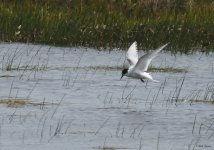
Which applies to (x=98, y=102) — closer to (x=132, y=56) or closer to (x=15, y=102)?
(x=15, y=102)

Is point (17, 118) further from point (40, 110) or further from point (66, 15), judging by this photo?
point (66, 15)

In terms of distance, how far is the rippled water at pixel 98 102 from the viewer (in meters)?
11.8

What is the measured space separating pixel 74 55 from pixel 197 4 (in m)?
5.88

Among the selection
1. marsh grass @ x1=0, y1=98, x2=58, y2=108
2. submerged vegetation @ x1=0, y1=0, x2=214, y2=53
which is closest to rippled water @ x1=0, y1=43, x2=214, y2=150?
marsh grass @ x1=0, y1=98, x2=58, y2=108

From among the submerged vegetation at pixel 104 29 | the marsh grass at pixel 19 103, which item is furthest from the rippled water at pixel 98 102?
the submerged vegetation at pixel 104 29

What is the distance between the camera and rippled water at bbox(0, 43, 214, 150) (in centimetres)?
1184

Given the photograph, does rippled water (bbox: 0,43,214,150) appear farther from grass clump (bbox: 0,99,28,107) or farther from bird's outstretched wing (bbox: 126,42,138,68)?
bird's outstretched wing (bbox: 126,42,138,68)

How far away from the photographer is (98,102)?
1476 centimetres

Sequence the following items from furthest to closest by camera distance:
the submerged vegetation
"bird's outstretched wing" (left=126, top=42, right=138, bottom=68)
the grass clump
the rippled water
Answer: the submerged vegetation
"bird's outstretched wing" (left=126, top=42, right=138, bottom=68)
the grass clump
the rippled water

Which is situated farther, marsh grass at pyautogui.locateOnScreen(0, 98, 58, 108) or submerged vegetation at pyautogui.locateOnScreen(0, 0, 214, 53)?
submerged vegetation at pyautogui.locateOnScreen(0, 0, 214, 53)

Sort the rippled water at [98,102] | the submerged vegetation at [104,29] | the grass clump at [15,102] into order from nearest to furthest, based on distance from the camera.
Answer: the rippled water at [98,102], the grass clump at [15,102], the submerged vegetation at [104,29]

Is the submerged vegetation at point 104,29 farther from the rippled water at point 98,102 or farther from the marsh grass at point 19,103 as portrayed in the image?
the marsh grass at point 19,103

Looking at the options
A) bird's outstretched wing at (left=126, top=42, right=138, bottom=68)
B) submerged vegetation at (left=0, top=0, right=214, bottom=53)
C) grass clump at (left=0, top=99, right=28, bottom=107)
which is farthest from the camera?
submerged vegetation at (left=0, top=0, right=214, bottom=53)

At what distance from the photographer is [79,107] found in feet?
46.8
